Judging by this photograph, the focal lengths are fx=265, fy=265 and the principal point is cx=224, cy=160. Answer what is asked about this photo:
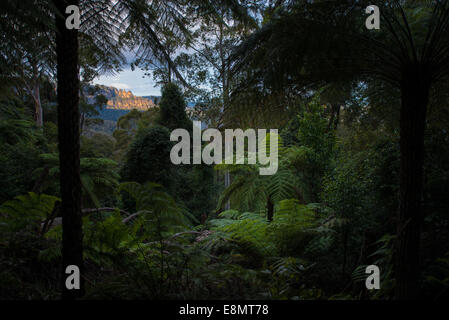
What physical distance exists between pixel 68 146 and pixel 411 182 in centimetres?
200

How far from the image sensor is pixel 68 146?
1493mm

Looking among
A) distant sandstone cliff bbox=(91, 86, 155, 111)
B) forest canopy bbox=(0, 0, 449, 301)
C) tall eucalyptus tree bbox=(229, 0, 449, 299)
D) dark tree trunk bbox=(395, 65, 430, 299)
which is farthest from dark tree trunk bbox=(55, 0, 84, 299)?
distant sandstone cliff bbox=(91, 86, 155, 111)

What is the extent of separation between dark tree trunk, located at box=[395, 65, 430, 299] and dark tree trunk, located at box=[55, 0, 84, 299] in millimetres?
1861

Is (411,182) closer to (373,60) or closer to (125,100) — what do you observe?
(373,60)

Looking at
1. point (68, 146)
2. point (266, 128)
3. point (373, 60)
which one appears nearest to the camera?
point (68, 146)

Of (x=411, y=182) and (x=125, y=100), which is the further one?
(x=125, y=100)

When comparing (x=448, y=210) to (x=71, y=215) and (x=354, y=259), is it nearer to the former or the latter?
(x=354, y=259)

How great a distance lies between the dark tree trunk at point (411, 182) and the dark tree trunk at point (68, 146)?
1861mm

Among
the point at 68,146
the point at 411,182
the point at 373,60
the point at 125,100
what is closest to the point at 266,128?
the point at 373,60

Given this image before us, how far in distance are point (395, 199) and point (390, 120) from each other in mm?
839

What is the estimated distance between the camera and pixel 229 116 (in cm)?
219

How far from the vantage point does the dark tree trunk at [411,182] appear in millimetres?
1530

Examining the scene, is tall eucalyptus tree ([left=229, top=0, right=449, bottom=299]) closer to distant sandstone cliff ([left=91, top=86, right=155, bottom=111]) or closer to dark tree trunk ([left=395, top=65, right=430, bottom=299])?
dark tree trunk ([left=395, top=65, right=430, bottom=299])

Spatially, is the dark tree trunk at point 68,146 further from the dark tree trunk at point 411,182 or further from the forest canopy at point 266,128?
the dark tree trunk at point 411,182
